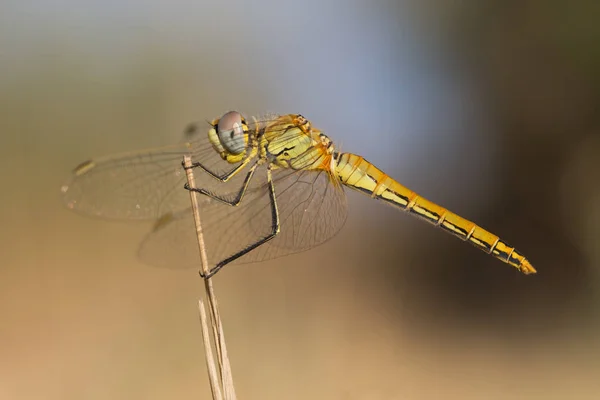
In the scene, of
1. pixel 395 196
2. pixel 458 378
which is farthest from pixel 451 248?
pixel 395 196

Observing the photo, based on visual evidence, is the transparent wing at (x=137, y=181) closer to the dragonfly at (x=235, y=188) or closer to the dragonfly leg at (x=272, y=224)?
the dragonfly at (x=235, y=188)

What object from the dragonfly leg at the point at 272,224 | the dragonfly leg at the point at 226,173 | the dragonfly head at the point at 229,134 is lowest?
the dragonfly leg at the point at 272,224

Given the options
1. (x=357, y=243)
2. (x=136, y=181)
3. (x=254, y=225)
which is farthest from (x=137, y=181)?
(x=357, y=243)

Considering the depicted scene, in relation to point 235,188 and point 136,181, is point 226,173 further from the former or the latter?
point 136,181

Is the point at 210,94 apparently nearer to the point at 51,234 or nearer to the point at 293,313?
the point at 51,234

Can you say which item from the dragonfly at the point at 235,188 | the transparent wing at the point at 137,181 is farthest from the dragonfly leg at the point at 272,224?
the transparent wing at the point at 137,181

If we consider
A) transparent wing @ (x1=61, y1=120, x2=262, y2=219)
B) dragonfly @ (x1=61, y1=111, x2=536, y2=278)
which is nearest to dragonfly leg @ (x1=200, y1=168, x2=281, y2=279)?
dragonfly @ (x1=61, y1=111, x2=536, y2=278)

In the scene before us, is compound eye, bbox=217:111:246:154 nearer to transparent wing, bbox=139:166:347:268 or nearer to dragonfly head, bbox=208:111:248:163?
dragonfly head, bbox=208:111:248:163
